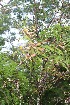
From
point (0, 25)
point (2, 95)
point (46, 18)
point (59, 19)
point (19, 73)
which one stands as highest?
point (0, 25)

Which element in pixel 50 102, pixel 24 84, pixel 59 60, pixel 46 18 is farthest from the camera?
pixel 46 18

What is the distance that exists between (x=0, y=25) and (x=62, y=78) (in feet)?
32.9

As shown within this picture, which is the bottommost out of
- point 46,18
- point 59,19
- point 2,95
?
point 2,95

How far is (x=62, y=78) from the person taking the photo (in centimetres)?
396

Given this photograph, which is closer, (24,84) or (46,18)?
(24,84)

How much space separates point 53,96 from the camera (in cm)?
403

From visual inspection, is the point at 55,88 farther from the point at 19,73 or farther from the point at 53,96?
the point at 19,73

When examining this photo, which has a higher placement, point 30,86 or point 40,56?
point 40,56

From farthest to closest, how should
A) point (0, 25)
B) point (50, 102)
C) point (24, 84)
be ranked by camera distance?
point (0, 25), point (50, 102), point (24, 84)

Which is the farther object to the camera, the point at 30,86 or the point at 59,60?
the point at 30,86

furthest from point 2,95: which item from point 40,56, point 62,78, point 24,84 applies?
point 62,78

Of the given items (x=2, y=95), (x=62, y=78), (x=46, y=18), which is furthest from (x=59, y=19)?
(x=46, y=18)

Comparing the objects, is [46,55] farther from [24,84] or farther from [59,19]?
[59,19]

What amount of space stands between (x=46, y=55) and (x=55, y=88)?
2.53 feet
